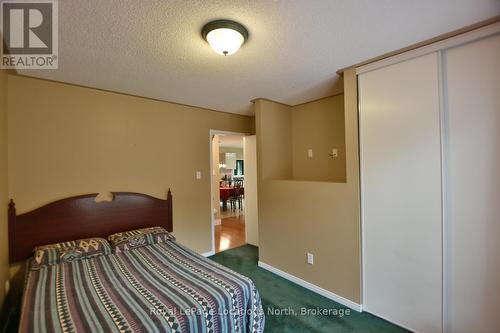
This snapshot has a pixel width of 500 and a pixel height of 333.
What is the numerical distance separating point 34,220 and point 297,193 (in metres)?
2.79

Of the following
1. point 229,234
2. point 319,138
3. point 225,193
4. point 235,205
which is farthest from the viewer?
point 235,205

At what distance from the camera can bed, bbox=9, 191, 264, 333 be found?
136 cm

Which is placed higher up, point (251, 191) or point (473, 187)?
point (473, 187)

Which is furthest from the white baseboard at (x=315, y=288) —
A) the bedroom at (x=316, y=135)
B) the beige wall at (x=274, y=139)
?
the beige wall at (x=274, y=139)

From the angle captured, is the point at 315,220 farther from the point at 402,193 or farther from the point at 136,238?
the point at 136,238

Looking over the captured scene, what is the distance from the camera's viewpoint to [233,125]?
4.14m

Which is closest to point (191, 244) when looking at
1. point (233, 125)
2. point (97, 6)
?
point (233, 125)

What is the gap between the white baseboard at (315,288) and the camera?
2.36 m

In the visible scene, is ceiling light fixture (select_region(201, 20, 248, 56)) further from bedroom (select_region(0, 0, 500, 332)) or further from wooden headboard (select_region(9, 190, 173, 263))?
wooden headboard (select_region(9, 190, 173, 263))

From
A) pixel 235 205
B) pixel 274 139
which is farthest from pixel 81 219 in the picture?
pixel 235 205

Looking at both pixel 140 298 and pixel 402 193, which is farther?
pixel 402 193

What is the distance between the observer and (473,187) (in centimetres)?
173

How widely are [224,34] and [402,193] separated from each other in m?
1.93

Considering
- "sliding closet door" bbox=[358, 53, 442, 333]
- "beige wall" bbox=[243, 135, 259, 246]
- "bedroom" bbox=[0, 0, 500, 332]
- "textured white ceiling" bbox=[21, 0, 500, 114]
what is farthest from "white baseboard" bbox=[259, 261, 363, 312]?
"textured white ceiling" bbox=[21, 0, 500, 114]
